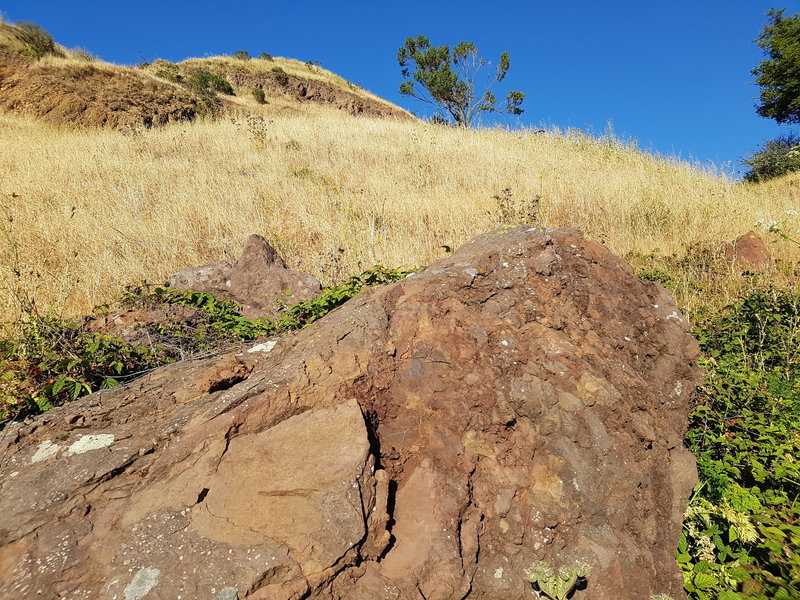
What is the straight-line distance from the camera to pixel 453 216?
21.6 feet

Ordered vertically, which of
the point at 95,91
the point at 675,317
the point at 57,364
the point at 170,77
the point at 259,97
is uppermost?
the point at 259,97

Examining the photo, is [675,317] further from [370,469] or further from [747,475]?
[370,469]

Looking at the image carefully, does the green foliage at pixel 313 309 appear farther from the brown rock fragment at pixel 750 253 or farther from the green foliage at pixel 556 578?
the brown rock fragment at pixel 750 253

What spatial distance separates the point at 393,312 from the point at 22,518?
1509 millimetres

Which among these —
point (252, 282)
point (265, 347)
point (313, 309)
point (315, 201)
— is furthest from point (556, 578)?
point (315, 201)

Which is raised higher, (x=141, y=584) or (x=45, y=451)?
(x=45, y=451)

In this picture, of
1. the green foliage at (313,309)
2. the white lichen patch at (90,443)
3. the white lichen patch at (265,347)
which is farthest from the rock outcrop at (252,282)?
the white lichen patch at (90,443)

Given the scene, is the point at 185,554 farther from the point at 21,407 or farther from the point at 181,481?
the point at 21,407

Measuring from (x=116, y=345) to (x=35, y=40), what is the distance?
1920 centimetres

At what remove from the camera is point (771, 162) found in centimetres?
1365

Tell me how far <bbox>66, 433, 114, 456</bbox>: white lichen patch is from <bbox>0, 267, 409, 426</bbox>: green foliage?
2.73 feet

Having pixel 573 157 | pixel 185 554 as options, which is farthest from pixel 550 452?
pixel 573 157

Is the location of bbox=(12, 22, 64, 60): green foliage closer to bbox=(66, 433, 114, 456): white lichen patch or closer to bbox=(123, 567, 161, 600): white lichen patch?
bbox=(66, 433, 114, 456): white lichen patch

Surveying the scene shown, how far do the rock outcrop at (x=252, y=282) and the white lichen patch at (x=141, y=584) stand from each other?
3.00 meters
